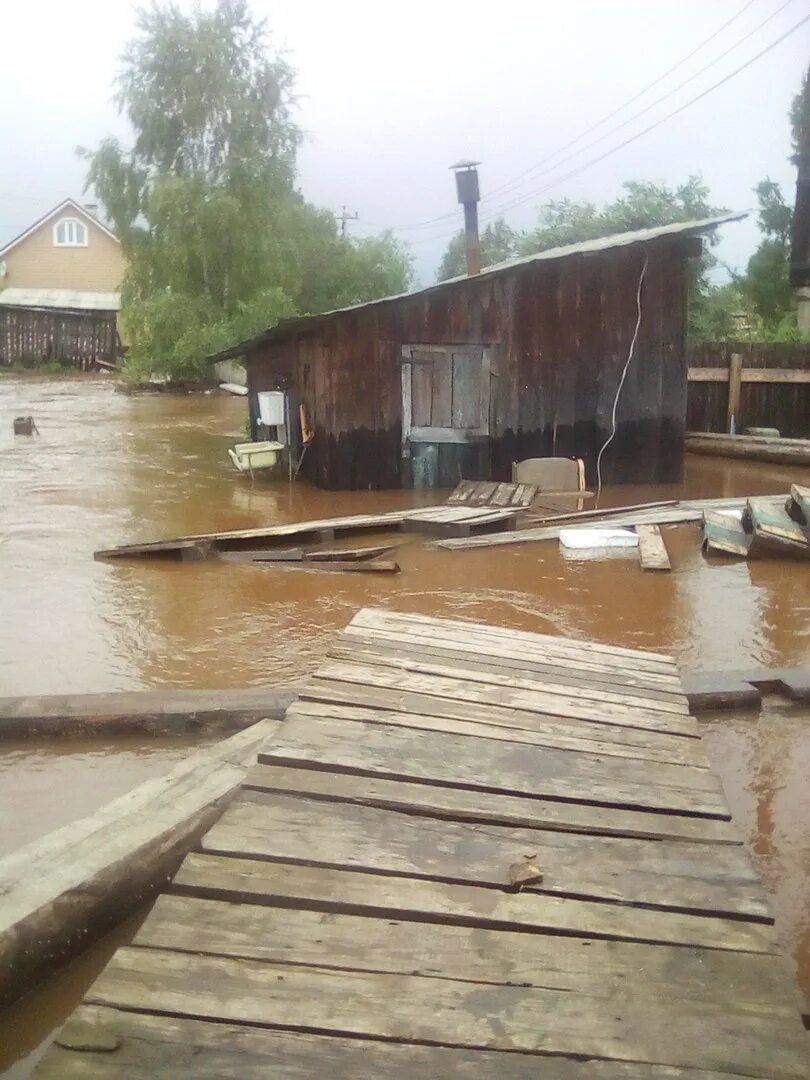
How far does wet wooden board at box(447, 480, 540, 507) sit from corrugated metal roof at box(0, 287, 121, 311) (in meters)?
31.9

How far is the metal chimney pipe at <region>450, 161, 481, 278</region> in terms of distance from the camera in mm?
14664

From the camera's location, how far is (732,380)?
58.6 ft

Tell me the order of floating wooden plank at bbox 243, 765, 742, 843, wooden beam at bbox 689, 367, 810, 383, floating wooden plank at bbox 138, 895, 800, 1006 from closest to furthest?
floating wooden plank at bbox 138, 895, 800, 1006
floating wooden plank at bbox 243, 765, 742, 843
wooden beam at bbox 689, 367, 810, 383

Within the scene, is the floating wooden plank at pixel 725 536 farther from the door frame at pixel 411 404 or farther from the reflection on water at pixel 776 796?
the reflection on water at pixel 776 796

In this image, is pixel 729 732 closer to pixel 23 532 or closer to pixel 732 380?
pixel 23 532

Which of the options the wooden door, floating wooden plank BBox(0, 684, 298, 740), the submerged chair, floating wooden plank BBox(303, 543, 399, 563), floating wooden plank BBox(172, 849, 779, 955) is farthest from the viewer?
the wooden door

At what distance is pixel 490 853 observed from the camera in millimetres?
2443

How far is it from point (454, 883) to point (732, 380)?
674 inches

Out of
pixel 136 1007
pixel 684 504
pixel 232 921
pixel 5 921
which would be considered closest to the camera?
pixel 136 1007

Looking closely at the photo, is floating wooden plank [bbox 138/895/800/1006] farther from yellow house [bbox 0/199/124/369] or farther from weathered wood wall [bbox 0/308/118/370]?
weathered wood wall [bbox 0/308/118/370]

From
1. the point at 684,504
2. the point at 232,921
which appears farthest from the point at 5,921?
the point at 684,504

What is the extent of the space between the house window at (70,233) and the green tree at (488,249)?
17864 mm

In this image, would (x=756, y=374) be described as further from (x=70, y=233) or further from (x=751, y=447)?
(x=70, y=233)

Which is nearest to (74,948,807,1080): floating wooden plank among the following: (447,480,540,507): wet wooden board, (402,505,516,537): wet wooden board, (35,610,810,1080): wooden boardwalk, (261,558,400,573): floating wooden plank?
(35,610,810,1080): wooden boardwalk
